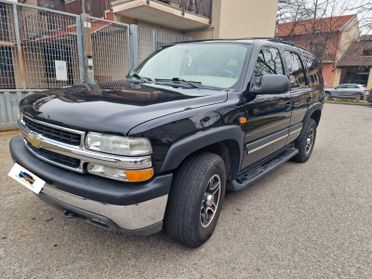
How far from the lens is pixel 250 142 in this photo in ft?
8.88

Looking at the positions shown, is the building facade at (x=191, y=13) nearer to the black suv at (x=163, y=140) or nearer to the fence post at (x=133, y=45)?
the fence post at (x=133, y=45)

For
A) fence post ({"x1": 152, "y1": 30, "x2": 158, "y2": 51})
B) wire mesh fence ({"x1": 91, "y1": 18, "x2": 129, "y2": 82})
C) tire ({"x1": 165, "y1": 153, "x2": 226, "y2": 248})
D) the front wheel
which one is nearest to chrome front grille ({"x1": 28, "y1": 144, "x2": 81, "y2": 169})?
tire ({"x1": 165, "y1": 153, "x2": 226, "y2": 248})

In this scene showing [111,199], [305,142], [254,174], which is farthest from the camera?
[305,142]

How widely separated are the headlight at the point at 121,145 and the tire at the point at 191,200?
0.45 m

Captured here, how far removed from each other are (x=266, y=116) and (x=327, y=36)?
92.8 ft

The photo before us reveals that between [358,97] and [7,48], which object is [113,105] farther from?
[358,97]

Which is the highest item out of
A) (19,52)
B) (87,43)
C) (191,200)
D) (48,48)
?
(87,43)

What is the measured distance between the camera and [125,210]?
1.64 m

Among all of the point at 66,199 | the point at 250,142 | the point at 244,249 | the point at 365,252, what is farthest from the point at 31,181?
the point at 365,252

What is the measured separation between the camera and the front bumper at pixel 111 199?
164 cm

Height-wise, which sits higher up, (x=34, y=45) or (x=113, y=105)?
(x=34, y=45)

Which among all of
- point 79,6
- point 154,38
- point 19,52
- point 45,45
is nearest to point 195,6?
point 154,38

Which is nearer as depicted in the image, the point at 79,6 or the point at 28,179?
the point at 28,179

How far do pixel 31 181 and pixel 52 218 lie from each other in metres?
0.75
